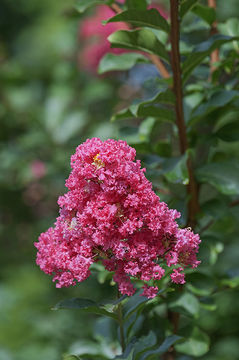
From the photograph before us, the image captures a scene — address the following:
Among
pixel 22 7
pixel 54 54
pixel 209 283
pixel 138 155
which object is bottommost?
pixel 209 283

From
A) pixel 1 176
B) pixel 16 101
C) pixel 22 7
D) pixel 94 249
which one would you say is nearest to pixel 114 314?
pixel 94 249

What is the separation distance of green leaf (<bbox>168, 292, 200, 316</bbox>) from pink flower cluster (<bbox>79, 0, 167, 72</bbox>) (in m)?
1.41

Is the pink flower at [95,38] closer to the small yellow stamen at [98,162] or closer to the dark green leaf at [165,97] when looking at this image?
the dark green leaf at [165,97]

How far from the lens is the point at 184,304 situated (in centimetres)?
101

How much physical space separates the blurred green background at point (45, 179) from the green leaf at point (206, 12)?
720 millimetres

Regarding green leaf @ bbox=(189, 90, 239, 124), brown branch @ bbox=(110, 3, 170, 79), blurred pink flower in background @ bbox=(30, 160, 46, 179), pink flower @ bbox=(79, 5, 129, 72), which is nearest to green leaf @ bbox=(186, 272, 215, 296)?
green leaf @ bbox=(189, 90, 239, 124)

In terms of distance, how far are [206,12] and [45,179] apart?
3.56 ft

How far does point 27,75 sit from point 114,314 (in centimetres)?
188

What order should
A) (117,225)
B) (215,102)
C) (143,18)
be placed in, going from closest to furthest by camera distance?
(117,225) < (143,18) < (215,102)

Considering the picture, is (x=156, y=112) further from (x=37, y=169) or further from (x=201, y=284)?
(x=37, y=169)

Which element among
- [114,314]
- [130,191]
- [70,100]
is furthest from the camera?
[70,100]

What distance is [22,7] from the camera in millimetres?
3514

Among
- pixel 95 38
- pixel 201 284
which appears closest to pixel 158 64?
pixel 201 284

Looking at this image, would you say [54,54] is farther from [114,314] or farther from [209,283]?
[114,314]
